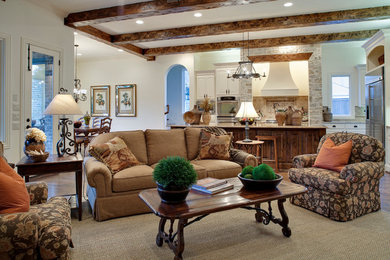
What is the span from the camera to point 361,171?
2.83 meters

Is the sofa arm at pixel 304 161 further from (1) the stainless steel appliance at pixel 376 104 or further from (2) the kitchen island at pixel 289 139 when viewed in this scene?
(1) the stainless steel appliance at pixel 376 104

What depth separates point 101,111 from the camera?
958cm

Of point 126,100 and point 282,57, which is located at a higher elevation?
point 282,57

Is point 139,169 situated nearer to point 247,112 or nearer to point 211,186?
point 211,186

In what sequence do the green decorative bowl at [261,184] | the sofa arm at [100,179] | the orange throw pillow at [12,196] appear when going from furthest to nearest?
the sofa arm at [100,179]
the green decorative bowl at [261,184]
the orange throw pillow at [12,196]

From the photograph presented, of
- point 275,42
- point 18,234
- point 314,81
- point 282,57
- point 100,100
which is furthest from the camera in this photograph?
point 100,100

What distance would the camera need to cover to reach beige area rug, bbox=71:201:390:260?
222 cm

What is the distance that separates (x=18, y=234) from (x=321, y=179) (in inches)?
107

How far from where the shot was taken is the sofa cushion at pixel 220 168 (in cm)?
348

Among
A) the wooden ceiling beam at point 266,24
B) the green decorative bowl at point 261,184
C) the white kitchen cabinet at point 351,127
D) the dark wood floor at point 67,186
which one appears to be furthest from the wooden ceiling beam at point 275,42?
the green decorative bowl at point 261,184

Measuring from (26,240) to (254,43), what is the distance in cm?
666

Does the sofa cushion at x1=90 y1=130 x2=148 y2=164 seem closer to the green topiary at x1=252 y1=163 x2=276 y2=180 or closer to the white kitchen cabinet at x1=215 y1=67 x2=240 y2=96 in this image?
the green topiary at x1=252 y1=163 x2=276 y2=180

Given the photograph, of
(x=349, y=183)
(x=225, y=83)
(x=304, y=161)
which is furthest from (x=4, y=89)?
(x=225, y=83)

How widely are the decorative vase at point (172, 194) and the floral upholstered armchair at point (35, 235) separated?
66 cm
